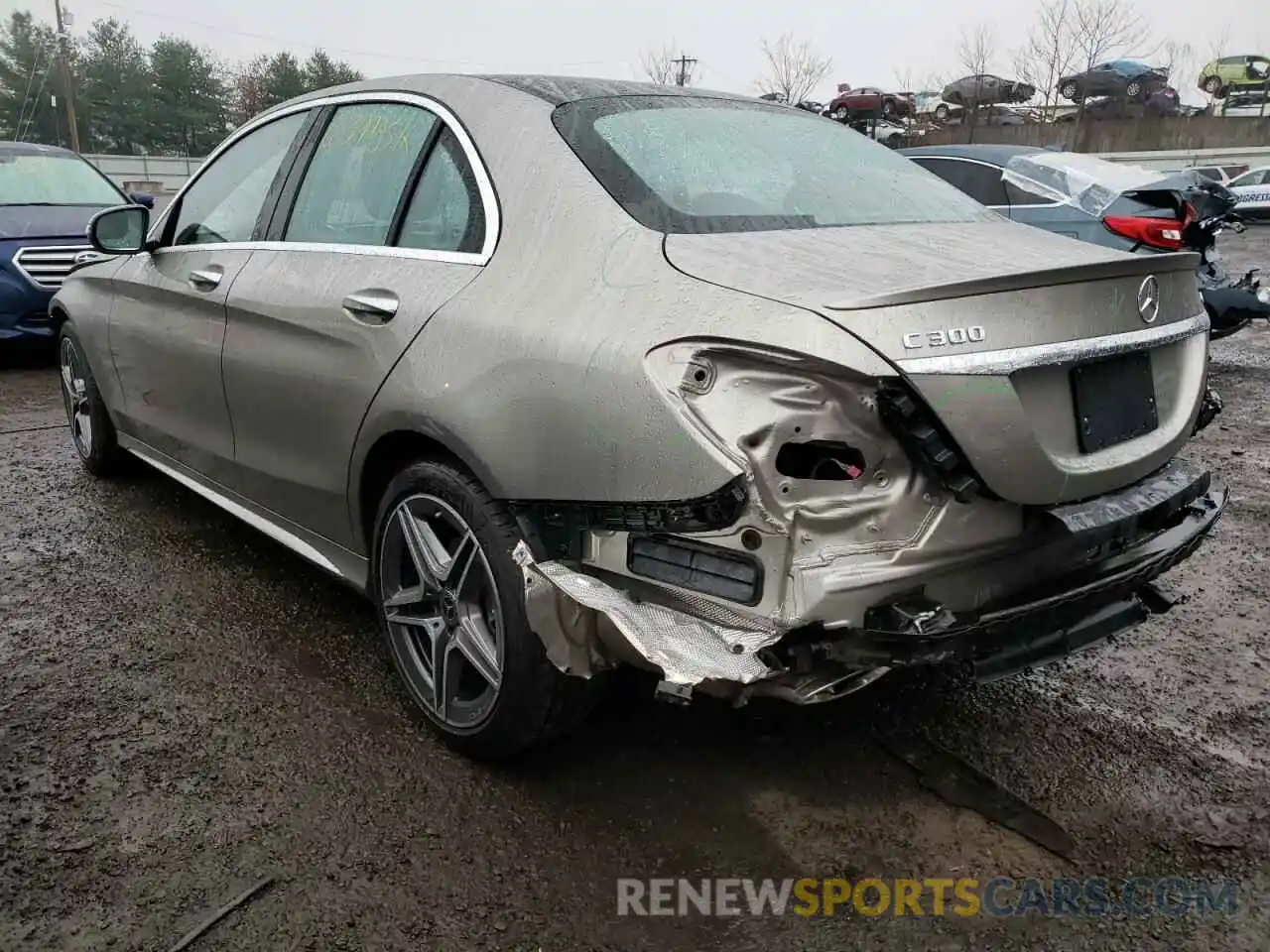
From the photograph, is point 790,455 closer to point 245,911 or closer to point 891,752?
point 891,752

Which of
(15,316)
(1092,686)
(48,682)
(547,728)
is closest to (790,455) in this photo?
(547,728)

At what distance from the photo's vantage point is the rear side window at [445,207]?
2.60 meters

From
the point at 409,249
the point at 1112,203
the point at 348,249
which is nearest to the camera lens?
the point at 409,249

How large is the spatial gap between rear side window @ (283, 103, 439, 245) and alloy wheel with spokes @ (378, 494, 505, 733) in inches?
33.3

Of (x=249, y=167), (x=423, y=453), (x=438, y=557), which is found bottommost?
(x=438, y=557)

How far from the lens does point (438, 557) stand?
2627mm

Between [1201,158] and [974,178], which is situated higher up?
[1201,158]

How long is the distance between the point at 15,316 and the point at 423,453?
666 cm

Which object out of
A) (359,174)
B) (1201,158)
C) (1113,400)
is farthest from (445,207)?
(1201,158)

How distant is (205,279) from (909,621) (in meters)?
2.73

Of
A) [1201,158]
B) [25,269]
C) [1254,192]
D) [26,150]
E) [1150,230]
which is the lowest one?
[25,269]

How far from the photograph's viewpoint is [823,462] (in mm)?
1970

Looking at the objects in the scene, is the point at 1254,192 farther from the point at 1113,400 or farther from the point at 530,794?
the point at 530,794

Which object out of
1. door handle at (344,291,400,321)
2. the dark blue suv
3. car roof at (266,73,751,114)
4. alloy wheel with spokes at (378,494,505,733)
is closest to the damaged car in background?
car roof at (266,73,751,114)
